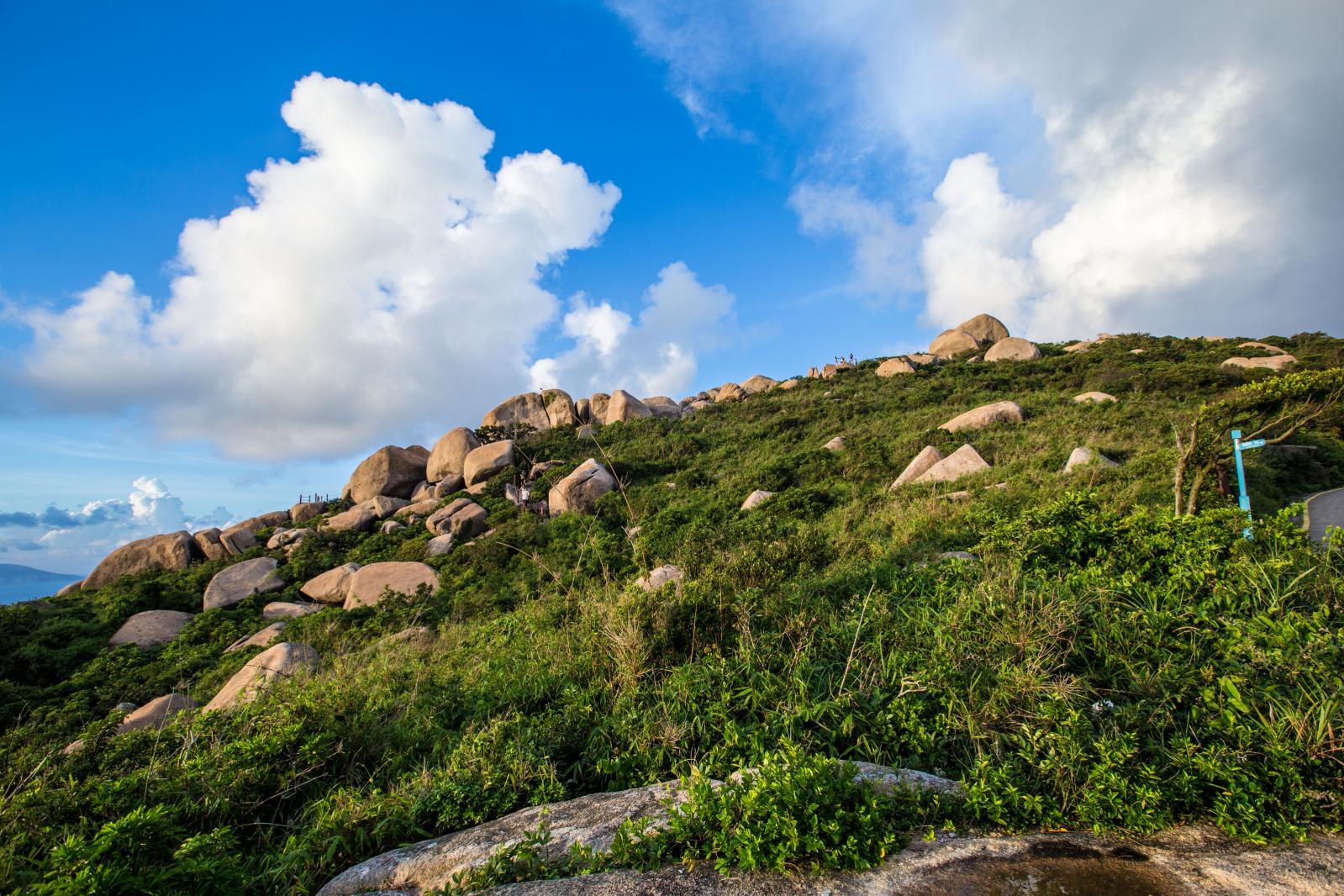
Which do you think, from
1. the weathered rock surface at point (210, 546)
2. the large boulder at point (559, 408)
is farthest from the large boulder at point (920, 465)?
the weathered rock surface at point (210, 546)

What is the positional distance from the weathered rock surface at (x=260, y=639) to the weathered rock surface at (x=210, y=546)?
11.3 meters

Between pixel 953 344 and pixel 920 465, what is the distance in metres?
30.2

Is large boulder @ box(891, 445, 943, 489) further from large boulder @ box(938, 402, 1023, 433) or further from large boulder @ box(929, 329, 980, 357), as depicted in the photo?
large boulder @ box(929, 329, 980, 357)

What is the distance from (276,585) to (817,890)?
20895 millimetres

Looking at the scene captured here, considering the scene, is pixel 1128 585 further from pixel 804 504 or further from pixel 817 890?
pixel 804 504

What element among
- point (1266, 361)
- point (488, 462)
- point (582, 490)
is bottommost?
point (582, 490)

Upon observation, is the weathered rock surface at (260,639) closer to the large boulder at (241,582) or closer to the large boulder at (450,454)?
the large boulder at (241,582)

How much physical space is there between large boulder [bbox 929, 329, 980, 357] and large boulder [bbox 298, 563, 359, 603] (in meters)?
37.6

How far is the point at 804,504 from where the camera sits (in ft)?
48.2

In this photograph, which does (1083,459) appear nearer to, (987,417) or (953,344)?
(987,417)

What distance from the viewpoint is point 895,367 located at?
36.3 m

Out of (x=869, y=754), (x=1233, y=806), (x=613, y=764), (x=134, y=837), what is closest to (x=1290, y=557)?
(x=1233, y=806)

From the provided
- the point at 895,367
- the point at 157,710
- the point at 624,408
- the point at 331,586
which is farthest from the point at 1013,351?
the point at 157,710

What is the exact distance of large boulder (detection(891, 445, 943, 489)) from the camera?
15.6 m
